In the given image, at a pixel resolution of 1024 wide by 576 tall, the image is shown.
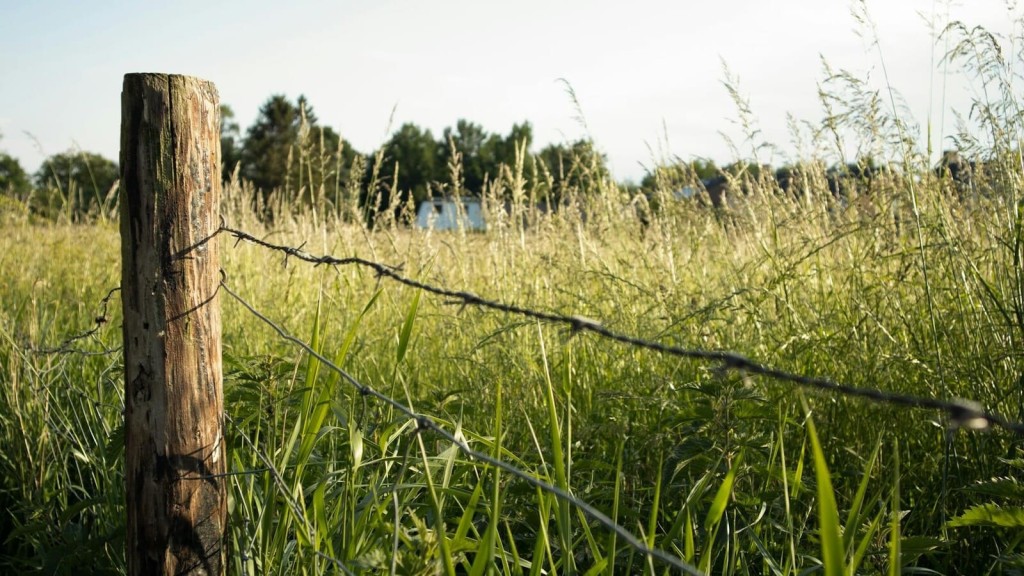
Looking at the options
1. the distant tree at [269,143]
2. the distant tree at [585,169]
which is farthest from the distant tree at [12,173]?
the distant tree at [585,169]

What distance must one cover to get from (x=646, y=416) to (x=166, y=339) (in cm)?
174

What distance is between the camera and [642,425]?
2.89m

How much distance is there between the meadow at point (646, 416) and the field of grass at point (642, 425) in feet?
0.05

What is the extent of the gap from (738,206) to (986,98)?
1.26m

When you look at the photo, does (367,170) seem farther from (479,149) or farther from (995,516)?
(479,149)

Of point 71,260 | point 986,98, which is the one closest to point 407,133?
point 71,260

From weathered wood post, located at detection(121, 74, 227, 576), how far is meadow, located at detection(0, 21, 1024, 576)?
145 millimetres

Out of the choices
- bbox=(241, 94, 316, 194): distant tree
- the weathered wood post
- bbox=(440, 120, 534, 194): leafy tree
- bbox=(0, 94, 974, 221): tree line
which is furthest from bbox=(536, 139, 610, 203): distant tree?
bbox=(440, 120, 534, 194): leafy tree

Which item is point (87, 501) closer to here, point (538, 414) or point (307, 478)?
point (307, 478)

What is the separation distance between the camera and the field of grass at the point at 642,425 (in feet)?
6.38

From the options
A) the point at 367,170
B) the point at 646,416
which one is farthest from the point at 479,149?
the point at 646,416

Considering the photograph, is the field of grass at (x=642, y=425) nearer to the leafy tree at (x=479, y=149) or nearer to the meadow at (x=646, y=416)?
the meadow at (x=646, y=416)

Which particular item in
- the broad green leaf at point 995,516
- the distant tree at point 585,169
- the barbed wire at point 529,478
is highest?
the distant tree at point 585,169

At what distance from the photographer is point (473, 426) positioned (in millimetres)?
3098
